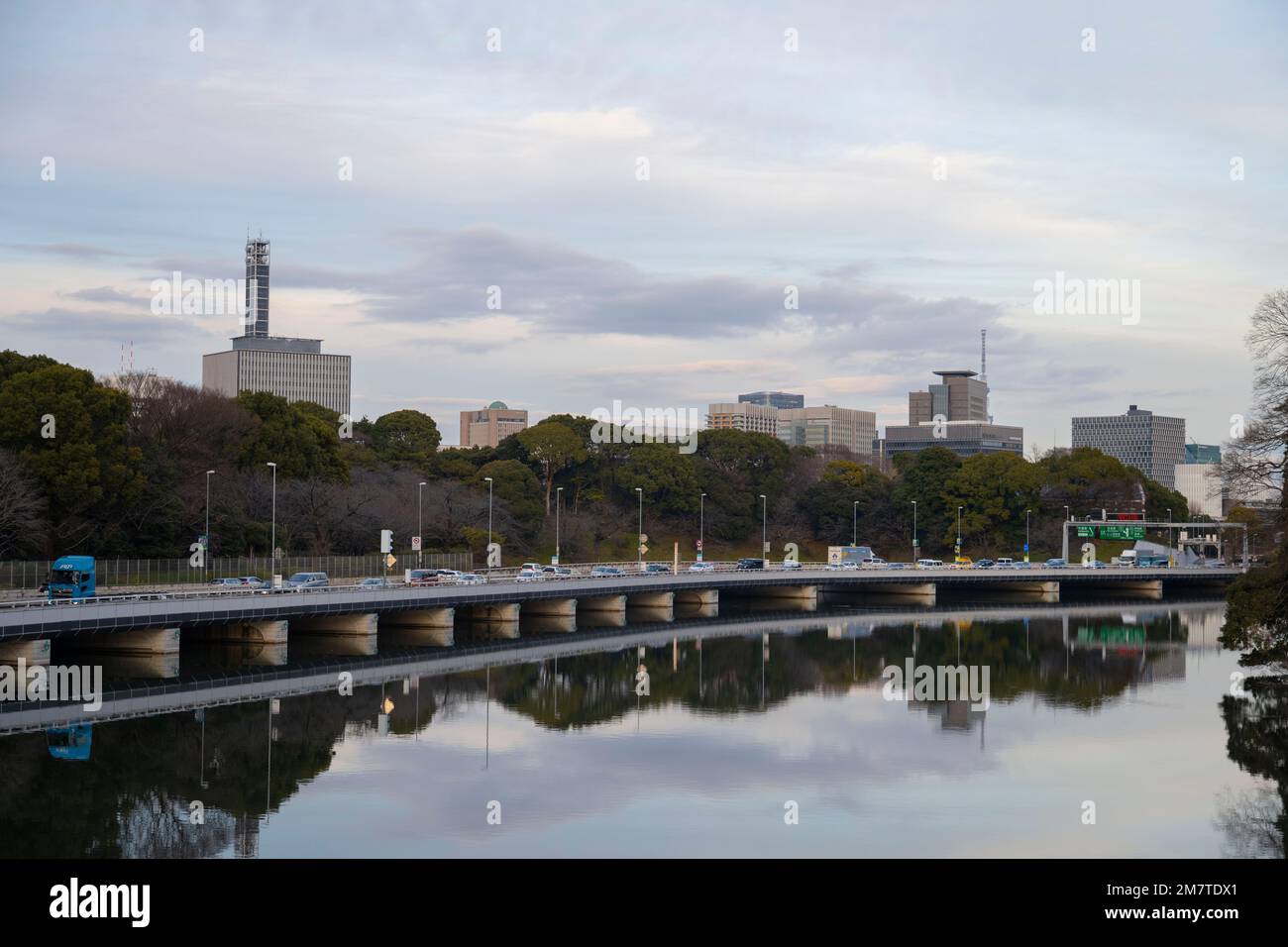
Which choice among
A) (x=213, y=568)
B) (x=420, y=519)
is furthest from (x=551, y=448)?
(x=213, y=568)

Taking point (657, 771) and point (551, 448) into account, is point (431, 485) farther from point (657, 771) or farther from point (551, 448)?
point (657, 771)

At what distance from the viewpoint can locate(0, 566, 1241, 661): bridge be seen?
45.6 metres

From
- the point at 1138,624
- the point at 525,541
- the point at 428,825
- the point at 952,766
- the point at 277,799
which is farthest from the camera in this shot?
the point at 525,541

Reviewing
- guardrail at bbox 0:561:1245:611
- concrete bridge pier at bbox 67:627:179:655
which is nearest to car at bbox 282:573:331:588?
guardrail at bbox 0:561:1245:611

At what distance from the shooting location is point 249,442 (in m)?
76.1

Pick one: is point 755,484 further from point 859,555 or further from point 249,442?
point 249,442

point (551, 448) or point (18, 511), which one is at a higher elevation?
point (551, 448)

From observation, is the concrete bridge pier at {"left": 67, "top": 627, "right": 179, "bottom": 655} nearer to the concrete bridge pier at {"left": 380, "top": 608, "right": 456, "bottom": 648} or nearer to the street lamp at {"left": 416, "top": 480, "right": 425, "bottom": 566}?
the concrete bridge pier at {"left": 380, "top": 608, "right": 456, "bottom": 648}

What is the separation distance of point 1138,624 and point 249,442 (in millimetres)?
51863

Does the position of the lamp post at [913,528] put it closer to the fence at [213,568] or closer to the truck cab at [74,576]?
the fence at [213,568]

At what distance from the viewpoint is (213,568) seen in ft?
208

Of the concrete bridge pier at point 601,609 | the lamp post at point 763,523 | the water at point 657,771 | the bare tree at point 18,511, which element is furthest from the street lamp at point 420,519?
the lamp post at point 763,523

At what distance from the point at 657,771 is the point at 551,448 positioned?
238 ft

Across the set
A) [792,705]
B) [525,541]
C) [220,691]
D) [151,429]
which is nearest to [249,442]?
[151,429]
